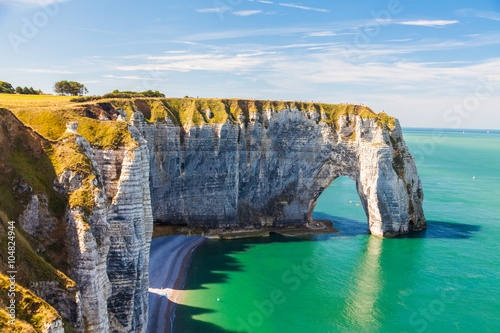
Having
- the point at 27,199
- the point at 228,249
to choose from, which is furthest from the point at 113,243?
the point at 228,249

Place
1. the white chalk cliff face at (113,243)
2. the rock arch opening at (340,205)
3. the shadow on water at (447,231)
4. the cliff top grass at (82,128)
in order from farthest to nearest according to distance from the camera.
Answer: the rock arch opening at (340,205) → the shadow on water at (447,231) → the cliff top grass at (82,128) → the white chalk cliff face at (113,243)

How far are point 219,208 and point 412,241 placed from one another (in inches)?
1353

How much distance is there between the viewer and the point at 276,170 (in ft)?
213

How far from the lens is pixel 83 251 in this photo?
2075 cm

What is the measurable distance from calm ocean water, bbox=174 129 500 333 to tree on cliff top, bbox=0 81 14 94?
4149 cm

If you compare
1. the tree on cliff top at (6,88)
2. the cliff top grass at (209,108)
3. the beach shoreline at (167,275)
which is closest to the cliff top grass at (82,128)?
the cliff top grass at (209,108)

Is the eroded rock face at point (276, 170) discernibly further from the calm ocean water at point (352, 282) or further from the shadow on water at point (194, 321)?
the shadow on water at point (194, 321)

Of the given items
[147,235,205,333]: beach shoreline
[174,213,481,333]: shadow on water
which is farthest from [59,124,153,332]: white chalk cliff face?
[174,213,481,333]: shadow on water

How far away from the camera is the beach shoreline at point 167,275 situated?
122 ft

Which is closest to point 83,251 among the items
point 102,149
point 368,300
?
point 102,149

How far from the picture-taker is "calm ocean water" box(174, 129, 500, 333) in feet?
123

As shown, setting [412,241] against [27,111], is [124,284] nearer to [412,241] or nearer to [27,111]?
[27,111]

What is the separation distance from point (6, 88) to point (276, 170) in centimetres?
4905

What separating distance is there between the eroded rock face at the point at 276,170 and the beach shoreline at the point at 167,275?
4.76 metres
